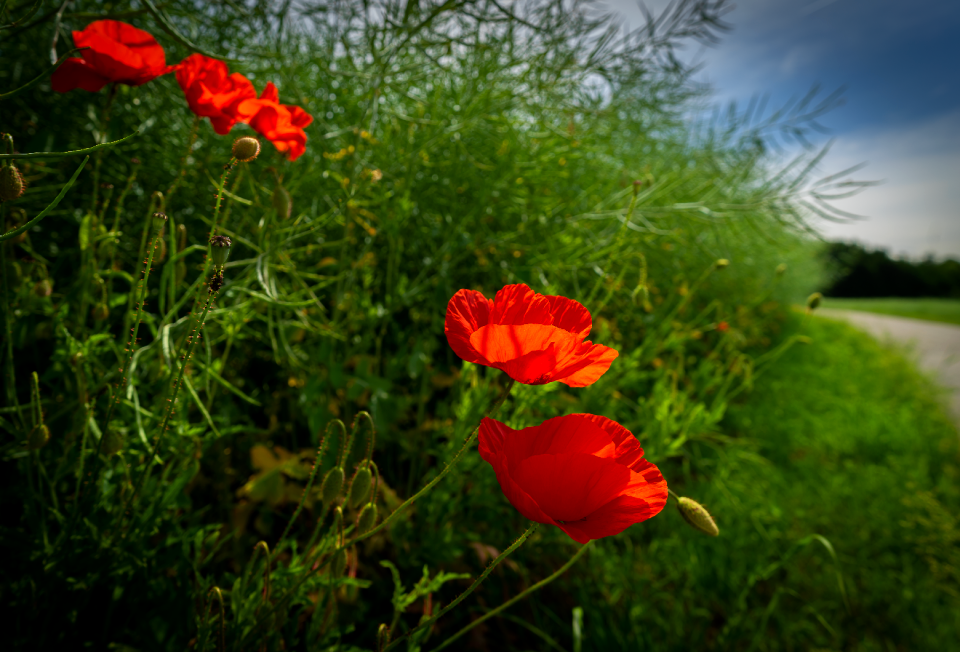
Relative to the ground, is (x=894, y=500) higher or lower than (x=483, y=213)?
lower

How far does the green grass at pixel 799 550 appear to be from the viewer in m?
0.93

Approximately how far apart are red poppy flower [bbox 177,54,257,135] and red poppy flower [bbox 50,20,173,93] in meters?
0.02

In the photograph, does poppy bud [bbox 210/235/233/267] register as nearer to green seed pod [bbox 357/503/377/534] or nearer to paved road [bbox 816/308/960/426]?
green seed pod [bbox 357/503/377/534]

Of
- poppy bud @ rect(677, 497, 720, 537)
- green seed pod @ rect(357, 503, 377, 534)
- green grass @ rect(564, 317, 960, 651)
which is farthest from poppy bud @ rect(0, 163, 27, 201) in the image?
green grass @ rect(564, 317, 960, 651)

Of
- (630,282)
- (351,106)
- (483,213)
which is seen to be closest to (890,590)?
(630,282)

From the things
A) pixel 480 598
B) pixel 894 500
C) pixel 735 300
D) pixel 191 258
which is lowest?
pixel 480 598

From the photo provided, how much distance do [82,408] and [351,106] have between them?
0.69m

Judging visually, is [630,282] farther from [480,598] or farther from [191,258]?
[191,258]

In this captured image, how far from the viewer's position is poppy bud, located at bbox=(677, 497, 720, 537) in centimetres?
46

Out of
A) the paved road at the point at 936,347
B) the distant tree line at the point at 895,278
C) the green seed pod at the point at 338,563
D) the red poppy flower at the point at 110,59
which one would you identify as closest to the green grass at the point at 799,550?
the green seed pod at the point at 338,563

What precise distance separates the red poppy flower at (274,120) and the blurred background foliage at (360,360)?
44mm

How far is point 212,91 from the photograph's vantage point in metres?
0.54

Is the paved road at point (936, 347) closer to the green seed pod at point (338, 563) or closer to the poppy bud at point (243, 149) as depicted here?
the green seed pod at point (338, 563)

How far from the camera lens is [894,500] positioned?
1.55 metres
